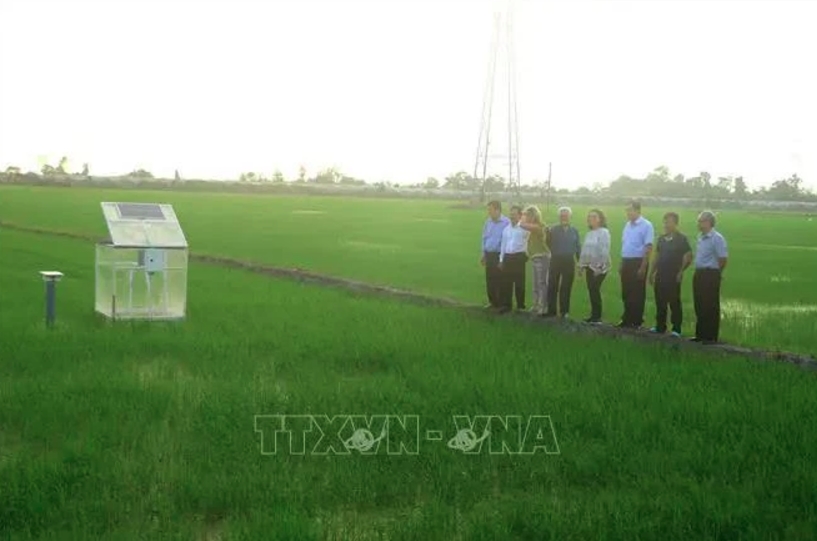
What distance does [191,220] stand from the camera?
4022cm

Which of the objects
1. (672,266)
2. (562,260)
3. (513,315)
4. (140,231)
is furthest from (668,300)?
(140,231)

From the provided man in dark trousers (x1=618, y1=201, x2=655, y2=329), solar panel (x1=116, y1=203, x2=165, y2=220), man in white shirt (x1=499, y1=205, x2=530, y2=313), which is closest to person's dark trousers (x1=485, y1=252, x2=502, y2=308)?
man in white shirt (x1=499, y1=205, x2=530, y2=313)

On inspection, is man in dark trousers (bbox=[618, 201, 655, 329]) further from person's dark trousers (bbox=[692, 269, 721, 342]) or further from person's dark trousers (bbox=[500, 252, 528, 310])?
person's dark trousers (bbox=[500, 252, 528, 310])

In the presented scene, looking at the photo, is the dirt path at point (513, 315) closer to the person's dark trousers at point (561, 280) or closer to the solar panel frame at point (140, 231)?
the person's dark trousers at point (561, 280)

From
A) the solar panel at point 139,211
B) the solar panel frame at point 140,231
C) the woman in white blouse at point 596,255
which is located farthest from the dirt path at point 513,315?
the solar panel at point 139,211

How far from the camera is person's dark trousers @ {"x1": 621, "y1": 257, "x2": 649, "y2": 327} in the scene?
1112 cm

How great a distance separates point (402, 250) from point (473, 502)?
21612 millimetres

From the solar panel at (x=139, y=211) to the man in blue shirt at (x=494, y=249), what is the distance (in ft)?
13.7

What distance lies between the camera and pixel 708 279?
10.4 m

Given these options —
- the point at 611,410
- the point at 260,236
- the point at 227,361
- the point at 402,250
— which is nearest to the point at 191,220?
the point at 260,236

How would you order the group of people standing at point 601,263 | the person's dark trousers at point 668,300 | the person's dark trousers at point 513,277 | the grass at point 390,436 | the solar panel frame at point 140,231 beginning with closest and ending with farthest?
1. the grass at point 390,436
2. the group of people standing at point 601,263
3. the person's dark trousers at point 668,300
4. the solar panel frame at point 140,231
5. the person's dark trousers at point 513,277

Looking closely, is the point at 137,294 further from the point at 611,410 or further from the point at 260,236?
the point at 260,236

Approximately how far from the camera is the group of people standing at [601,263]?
34.1ft

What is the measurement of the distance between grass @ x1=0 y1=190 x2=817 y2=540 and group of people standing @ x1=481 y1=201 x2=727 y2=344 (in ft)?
2.51
